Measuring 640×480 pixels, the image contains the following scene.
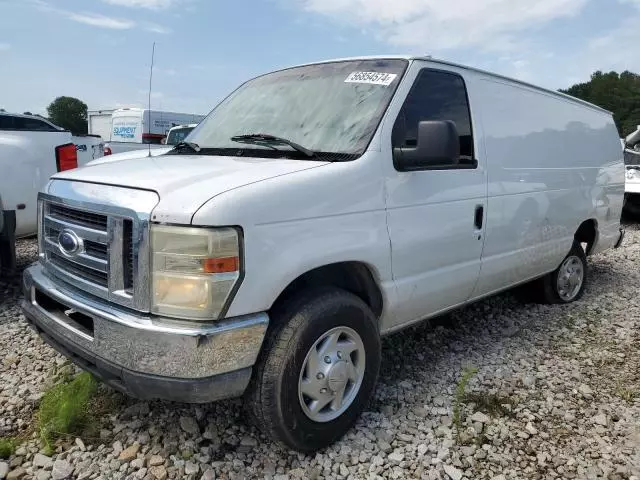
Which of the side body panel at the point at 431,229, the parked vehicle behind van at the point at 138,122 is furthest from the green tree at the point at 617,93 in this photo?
the side body panel at the point at 431,229

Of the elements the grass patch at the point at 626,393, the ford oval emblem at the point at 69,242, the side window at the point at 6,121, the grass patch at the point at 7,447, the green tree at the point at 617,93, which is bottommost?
the grass patch at the point at 7,447

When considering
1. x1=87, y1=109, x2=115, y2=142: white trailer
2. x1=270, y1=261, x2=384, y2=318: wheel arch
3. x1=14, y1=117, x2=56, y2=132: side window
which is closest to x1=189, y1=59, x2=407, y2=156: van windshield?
x1=270, y1=261, x2=384, y2=318: wheel arch

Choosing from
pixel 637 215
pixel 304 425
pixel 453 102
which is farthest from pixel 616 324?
pixel 637 215

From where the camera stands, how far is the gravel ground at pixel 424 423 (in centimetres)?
257

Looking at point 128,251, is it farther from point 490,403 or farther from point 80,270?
point 490,403

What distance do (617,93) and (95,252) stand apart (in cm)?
6852

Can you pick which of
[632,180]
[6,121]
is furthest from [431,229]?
[632,180]

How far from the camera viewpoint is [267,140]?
2.97 metres

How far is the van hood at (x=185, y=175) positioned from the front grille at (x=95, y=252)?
173 mm

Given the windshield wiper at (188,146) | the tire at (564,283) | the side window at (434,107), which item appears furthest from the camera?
the tire at (564,283)

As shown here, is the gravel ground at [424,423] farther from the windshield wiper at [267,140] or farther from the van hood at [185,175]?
the windshield wiper at [267,140]

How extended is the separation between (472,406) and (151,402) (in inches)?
75.8

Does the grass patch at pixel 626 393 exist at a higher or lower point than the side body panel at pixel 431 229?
lower

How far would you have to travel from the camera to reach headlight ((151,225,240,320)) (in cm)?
211
